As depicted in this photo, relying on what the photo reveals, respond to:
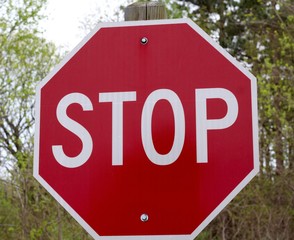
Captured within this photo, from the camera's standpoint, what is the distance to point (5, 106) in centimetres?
1416

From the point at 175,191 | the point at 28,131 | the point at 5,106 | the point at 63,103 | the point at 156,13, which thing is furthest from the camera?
the point at 5,106

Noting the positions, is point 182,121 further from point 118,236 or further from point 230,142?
point 118,236

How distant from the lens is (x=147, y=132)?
2.17 meters

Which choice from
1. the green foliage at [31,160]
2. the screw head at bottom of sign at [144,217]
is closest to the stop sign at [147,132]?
the screw head at bottom of sign at [144,217]

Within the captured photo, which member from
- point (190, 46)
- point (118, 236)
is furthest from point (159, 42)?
point (118, 236)

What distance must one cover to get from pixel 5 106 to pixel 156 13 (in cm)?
1202

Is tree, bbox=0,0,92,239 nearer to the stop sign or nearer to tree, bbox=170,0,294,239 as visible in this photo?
tree, bbox=170,0,294,239

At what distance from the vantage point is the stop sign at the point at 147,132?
2.10 metres

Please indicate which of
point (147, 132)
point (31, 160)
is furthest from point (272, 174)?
point (147, 132)

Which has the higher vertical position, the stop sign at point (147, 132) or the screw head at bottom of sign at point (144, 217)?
the stop sign at point (147, 132)

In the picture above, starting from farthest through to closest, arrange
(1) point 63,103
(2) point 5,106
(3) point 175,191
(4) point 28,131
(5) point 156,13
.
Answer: (2) point 5,106 < (4) point 28,131 < (5) point 156,13 < (1) point 63,103 < (3) point 175,191

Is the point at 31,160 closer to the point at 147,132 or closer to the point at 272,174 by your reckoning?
the point at 272,174

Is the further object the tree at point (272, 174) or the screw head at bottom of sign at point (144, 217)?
the tree at point (272, 174)

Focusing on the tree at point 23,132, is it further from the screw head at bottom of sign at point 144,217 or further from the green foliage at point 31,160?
the screw head at bottom of sign at point 144,217
